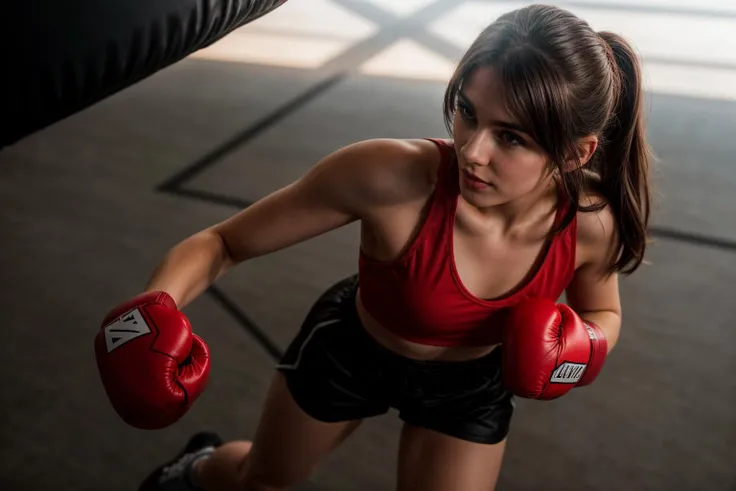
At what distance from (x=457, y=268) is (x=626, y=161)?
278mm

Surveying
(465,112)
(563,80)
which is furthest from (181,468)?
(563,80)

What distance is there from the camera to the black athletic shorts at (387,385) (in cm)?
126

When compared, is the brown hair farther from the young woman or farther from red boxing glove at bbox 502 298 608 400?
red boxing glove at bbox 502 298 608 400

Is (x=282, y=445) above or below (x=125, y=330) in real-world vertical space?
below

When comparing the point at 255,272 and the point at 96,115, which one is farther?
the point at 96,115

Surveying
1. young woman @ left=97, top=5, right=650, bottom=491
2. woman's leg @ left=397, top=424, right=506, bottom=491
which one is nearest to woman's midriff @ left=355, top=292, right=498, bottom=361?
young woman @ left=97, top=5, right=650, bottom=491

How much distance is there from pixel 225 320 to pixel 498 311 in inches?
37.8

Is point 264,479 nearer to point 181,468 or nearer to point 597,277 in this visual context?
point 181,468

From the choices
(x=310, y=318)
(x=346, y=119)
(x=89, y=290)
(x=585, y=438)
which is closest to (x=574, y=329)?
(x=310, y=318)

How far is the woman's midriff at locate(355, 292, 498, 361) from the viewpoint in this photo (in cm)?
126

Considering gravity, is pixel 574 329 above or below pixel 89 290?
above

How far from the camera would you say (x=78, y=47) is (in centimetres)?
46

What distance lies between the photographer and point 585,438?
1.72 meters

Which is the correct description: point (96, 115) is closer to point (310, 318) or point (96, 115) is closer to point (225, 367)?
point (225, 367)
